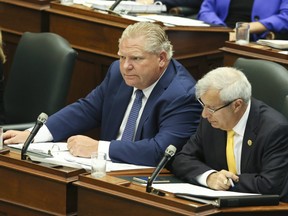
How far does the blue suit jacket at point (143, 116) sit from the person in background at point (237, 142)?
23 centimetres

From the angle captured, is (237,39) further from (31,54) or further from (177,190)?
(177,190)

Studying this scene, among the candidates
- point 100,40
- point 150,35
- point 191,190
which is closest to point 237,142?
point 191,190

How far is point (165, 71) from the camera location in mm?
4719

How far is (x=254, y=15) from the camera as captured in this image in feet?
22.1

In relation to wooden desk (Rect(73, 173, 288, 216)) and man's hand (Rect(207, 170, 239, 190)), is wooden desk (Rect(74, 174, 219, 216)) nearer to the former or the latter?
wooden desk (Rect(73, 173, 288, 216))

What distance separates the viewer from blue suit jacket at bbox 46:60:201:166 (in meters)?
4.49

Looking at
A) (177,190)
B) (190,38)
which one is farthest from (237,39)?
(177,190)

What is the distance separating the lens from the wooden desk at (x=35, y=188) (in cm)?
401

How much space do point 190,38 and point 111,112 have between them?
1456 millimetres

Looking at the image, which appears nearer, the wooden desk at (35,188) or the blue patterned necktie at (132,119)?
the wooden desk at (35,188)

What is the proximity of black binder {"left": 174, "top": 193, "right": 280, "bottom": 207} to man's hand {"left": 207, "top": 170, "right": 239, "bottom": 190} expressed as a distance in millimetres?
266

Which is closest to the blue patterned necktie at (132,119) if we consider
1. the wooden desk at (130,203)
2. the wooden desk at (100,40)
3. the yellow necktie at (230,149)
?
the yellow necktie at (230,149)

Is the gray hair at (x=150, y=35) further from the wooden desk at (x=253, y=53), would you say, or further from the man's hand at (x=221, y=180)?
the wooden desk at (x=253, y=53)

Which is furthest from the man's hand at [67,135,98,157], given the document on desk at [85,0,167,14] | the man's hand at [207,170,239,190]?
the document on desk at [85,0,167,14]
